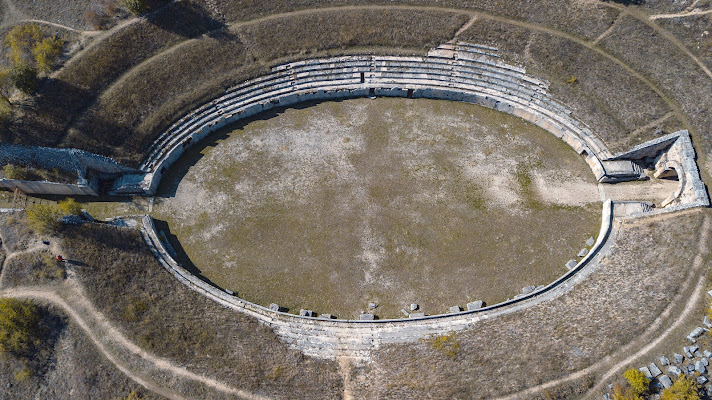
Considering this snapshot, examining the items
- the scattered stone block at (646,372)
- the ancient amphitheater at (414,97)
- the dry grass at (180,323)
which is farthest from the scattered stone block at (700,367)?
the dry grass at (180,323)

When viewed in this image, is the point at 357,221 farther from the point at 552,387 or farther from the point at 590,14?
the point at 590,14

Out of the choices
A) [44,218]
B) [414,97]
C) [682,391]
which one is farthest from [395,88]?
[682,391]

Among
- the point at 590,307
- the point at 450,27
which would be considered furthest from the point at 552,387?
the point at 450,27

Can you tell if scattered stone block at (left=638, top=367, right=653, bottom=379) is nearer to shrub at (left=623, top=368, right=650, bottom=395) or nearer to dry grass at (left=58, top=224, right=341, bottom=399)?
shrub at (left=623, top=368, right=650, bottom=395)

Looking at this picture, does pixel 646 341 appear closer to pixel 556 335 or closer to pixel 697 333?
pixel 697 333

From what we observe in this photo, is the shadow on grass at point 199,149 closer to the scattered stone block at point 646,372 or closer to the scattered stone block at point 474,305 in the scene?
the scattered stone block at point 474,305
